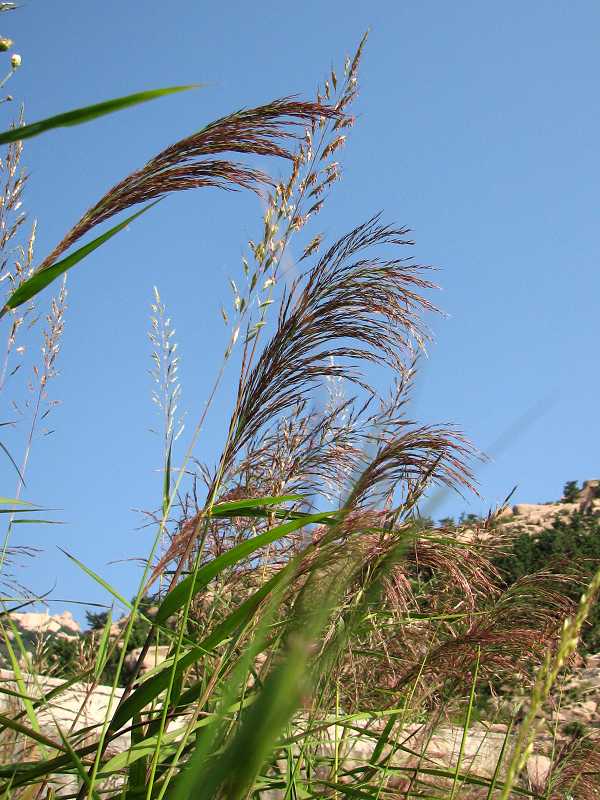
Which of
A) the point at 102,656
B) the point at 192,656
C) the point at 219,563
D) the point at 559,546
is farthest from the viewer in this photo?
the point at 559,546

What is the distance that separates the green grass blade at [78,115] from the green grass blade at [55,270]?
14.2 inches

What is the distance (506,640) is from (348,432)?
2.53 ft

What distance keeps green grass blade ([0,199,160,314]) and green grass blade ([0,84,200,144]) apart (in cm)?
36

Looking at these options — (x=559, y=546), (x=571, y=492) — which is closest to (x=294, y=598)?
(x=559, y=546)

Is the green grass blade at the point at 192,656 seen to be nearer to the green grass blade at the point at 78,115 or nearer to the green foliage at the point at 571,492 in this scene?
the green grass blade at the point at 78,115

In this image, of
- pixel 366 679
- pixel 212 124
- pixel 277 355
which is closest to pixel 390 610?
pixel 366 679

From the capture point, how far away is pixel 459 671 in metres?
2.29

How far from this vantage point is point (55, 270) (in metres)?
1.68

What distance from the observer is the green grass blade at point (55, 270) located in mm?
1619

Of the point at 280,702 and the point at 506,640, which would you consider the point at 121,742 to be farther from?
the point at 280,702

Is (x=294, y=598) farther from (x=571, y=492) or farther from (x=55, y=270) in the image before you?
(x=571, y=492)

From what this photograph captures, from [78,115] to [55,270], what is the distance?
0.51 m

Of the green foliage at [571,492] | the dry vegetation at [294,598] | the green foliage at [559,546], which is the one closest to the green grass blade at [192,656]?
the dry vegetation at [294,598]

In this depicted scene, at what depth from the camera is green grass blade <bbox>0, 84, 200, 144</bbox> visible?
1.22 meters
